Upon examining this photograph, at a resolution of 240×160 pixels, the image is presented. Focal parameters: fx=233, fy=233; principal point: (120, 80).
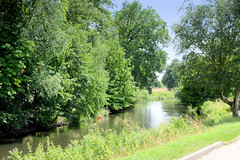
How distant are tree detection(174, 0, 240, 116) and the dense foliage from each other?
8.46m

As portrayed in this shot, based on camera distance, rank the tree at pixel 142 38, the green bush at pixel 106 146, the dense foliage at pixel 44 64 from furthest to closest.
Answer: the tree at pixel 142 38
the dense foliage at pixel 44 64
the green bush at pixel 106 146

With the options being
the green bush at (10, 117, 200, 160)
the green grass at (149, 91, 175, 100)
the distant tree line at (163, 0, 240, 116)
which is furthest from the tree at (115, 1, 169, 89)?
the green bush at (10, 117, 200, 160)

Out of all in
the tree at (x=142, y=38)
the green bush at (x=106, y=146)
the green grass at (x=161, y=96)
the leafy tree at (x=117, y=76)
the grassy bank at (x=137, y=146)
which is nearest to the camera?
the grassy bank at (x=137, y=146)

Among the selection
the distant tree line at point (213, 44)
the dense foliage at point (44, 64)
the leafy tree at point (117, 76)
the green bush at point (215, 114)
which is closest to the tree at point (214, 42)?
the distant tree line at point (213, 44)

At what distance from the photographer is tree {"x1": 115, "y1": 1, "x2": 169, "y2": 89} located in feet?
128

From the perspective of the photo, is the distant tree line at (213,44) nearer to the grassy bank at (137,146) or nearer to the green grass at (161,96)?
the grassy bank at (137,146)

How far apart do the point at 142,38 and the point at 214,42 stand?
76.4 feet

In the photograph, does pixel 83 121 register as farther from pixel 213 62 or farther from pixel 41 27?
pixel 213 62

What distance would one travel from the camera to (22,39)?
518 inches

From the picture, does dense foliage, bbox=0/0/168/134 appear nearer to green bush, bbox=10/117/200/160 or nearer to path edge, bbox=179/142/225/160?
green bush, bbox=10/117/200/160

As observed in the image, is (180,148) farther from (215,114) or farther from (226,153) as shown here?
(215,114)

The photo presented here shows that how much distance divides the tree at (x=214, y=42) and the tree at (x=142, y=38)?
69.1 feet

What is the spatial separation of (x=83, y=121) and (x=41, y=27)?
11.5m

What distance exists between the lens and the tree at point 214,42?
16.0 m
